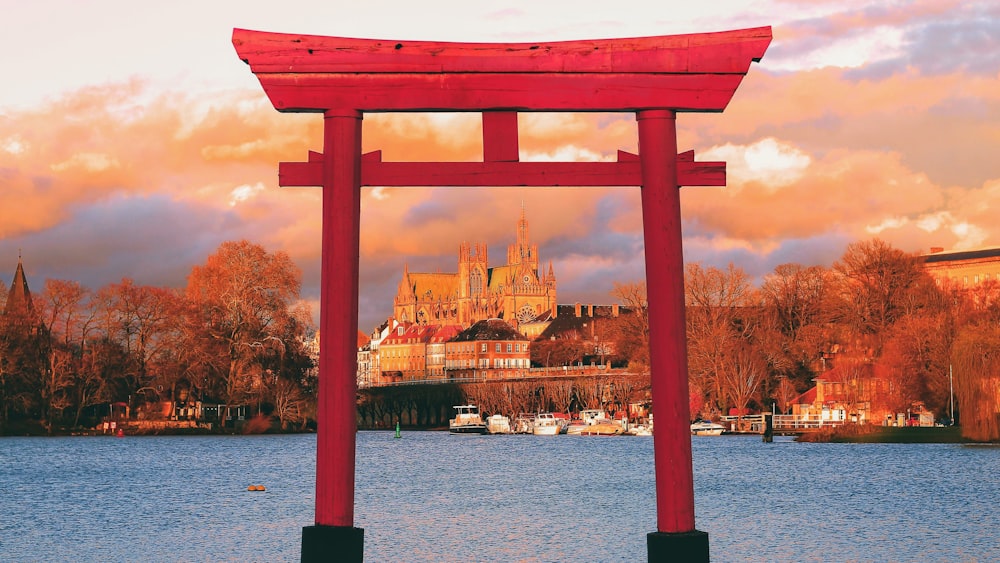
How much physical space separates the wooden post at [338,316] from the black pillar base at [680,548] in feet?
9.25

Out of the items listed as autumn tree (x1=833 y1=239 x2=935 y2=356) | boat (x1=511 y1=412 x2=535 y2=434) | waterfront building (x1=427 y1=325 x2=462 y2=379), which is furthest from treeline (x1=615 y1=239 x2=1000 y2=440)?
waterfront building (x1=427 y1=325 x2=462 y2=379)

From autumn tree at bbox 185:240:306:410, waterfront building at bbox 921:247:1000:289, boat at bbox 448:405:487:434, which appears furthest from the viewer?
waterfront building at bbox 921:247:1000:289

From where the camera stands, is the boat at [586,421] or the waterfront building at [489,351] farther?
the waterfront building at [489,351]

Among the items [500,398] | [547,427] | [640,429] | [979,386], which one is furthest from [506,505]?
[500,398]

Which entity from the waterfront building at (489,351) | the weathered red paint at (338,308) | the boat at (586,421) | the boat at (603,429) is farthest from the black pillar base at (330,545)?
the waterfront building at (489,351)

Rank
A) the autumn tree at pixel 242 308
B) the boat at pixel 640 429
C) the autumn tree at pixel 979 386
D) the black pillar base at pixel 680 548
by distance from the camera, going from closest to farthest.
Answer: the black pillar base at pixel 680 548 → the autumn tree at pixel 979 386 → the autumn tree at pixel 242 308 → the boat at pixel 640 429

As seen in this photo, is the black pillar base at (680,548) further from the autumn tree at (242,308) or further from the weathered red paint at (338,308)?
the autumn tree at (242,308)

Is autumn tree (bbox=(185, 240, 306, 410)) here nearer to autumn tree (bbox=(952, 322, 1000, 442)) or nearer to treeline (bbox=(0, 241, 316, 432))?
treeline (bbox=(0, 241, 316, 432))

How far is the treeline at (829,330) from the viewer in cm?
8288

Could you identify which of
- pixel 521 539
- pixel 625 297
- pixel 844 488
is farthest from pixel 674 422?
pixel 625 297

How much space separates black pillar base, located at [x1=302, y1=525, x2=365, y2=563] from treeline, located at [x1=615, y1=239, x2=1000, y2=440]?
69.7 meters

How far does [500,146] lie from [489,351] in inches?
6402

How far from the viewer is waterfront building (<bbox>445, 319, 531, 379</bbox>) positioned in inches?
6772

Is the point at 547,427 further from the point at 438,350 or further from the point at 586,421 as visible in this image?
the point at 438,350
